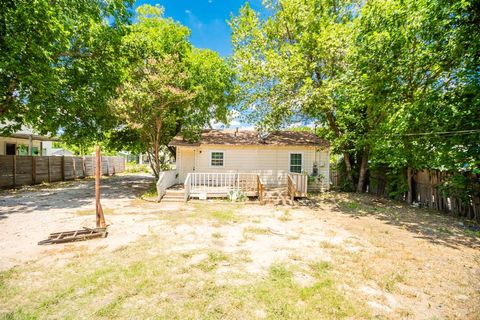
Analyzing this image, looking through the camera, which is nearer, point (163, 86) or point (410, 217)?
point (410, 217)

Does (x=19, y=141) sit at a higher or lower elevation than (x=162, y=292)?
higher

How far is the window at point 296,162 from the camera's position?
14133 millimetres

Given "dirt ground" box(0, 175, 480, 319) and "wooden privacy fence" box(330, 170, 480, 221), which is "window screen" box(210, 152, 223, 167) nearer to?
"dirt ground" box(0, 175, 480, 319)

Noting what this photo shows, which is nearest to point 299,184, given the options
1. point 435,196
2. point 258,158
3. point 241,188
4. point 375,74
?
point 241,188

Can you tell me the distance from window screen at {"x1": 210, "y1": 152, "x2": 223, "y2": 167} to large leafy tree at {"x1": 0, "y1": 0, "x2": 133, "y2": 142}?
6491 millimetres

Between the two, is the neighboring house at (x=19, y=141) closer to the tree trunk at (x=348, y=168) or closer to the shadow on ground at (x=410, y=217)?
the shadow on ground at (x=410, y=217)

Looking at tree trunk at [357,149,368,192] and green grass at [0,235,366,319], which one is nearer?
green grass at [0,235,366,319]

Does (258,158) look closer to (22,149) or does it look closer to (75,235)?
(75,235)

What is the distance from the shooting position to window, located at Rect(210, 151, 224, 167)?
13.9 meters

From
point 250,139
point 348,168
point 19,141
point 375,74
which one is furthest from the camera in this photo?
point 19,141

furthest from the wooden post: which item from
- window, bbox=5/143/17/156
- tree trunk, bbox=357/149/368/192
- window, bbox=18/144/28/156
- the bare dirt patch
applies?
tree trunk, bbox=357/149/368/192

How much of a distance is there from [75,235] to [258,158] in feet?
33.0

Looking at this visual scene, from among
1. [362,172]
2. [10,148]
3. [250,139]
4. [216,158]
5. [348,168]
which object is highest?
[250,139]

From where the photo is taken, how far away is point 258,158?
14008mm
